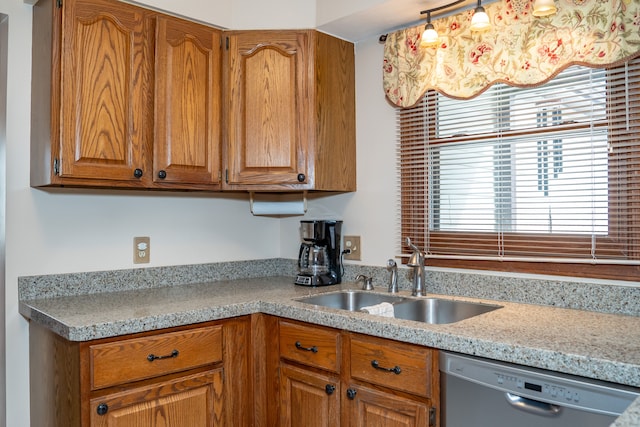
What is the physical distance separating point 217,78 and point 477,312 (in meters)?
1.50

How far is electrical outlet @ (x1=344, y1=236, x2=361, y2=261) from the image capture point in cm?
242

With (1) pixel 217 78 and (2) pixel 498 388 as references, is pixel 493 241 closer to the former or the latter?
(2) pixel 498 388

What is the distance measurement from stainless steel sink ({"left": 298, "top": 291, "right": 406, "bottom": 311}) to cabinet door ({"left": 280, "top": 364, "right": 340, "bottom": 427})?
347mm

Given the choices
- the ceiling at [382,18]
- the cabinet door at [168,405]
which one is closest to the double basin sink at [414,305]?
the cabinet door at [168,405]

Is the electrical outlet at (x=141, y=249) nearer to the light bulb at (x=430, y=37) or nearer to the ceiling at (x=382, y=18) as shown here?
the ceiling at (x=382, y=18)

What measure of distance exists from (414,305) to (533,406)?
0.80 metres

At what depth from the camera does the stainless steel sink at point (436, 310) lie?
1.90 metres

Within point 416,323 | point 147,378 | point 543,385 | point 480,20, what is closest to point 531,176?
point 480,20

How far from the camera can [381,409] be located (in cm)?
159

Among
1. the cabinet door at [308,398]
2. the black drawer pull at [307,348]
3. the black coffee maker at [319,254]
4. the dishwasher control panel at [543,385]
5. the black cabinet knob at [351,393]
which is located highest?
the black coffee maker at [319,254]

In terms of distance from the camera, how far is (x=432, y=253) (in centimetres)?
215

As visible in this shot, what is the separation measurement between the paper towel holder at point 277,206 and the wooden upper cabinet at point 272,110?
1.30ft

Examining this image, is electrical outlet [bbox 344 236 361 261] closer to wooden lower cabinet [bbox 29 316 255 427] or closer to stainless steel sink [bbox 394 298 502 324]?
stainless steel sink [bbox 394 298 502 324]

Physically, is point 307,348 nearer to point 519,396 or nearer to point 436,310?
point 436,310
